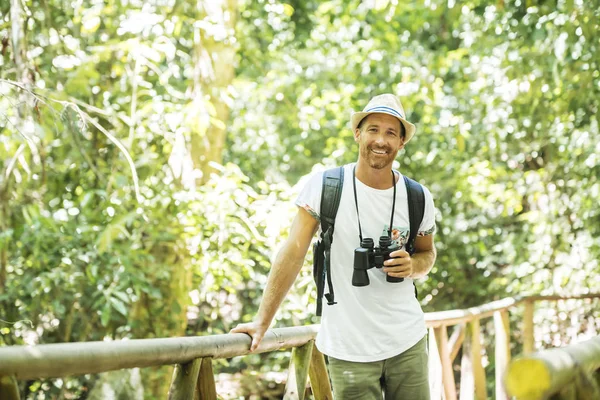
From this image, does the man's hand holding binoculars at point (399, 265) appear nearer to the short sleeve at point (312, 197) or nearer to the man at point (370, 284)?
the man at point (370, 284)

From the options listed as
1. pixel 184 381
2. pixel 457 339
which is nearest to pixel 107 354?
pixel 184 381

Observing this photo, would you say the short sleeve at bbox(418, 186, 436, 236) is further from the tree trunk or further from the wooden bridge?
the tree trunk

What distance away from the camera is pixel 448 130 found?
25.3ft

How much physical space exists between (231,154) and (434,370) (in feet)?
18.4

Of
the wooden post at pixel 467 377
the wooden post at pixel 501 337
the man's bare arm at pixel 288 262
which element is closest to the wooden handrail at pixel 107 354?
the man's bare arm at pixel 288 262

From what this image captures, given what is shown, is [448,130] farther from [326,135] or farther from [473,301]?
[473,301]

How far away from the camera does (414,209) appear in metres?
2.43

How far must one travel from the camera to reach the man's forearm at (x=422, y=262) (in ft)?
7.88

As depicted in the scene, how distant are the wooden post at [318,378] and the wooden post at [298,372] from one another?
0.40 ft

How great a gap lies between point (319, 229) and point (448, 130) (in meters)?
5.59

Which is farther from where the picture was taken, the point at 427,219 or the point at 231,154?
the point at 231,154

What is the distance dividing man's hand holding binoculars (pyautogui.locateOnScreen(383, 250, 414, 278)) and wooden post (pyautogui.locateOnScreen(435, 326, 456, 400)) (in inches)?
56.6

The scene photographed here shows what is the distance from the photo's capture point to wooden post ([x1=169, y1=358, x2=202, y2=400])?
185cm

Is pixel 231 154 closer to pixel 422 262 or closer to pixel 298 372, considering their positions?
pixel 298 372
